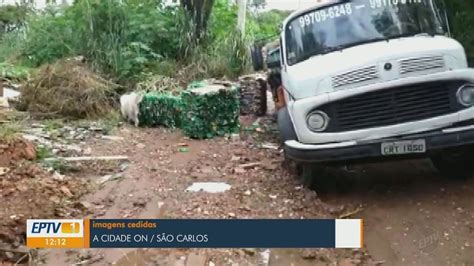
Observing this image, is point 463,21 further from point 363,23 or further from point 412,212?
point 412,212

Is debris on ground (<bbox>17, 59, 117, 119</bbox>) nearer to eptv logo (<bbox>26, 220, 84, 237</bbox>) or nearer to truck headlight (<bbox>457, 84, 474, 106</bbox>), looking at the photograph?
eptv logo (<bbox>26, 220, 84, 237</bbox>)

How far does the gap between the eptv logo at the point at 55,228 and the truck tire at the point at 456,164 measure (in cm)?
349

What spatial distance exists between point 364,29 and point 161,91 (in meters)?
4.99

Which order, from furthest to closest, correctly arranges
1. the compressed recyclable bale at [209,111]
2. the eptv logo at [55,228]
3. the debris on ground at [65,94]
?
the debris on ground at [65,94] < the compressed recyclable bale at [209,111] < the eptv logo at [55,228]

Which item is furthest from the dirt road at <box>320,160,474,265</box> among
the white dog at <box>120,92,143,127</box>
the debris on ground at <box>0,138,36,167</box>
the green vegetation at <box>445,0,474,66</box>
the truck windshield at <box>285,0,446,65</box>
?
the white dog at <box>120,92,143,127</box>

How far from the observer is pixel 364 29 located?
5.93 meters

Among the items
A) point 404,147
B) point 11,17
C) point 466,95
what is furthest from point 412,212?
point 11,17

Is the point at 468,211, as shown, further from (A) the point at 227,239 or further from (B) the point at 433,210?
(A) the point at 227,239

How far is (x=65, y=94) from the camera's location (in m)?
9.88

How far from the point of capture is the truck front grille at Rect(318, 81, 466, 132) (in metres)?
5.15

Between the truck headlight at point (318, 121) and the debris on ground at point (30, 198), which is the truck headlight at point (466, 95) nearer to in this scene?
the truck headlight at point (318, 121)

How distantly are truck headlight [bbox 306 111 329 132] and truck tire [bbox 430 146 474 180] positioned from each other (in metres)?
1.20

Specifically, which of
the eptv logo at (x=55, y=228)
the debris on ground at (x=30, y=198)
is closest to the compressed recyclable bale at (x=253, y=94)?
the debris on ground at (x=30, y=198)

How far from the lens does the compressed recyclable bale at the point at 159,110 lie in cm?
928
